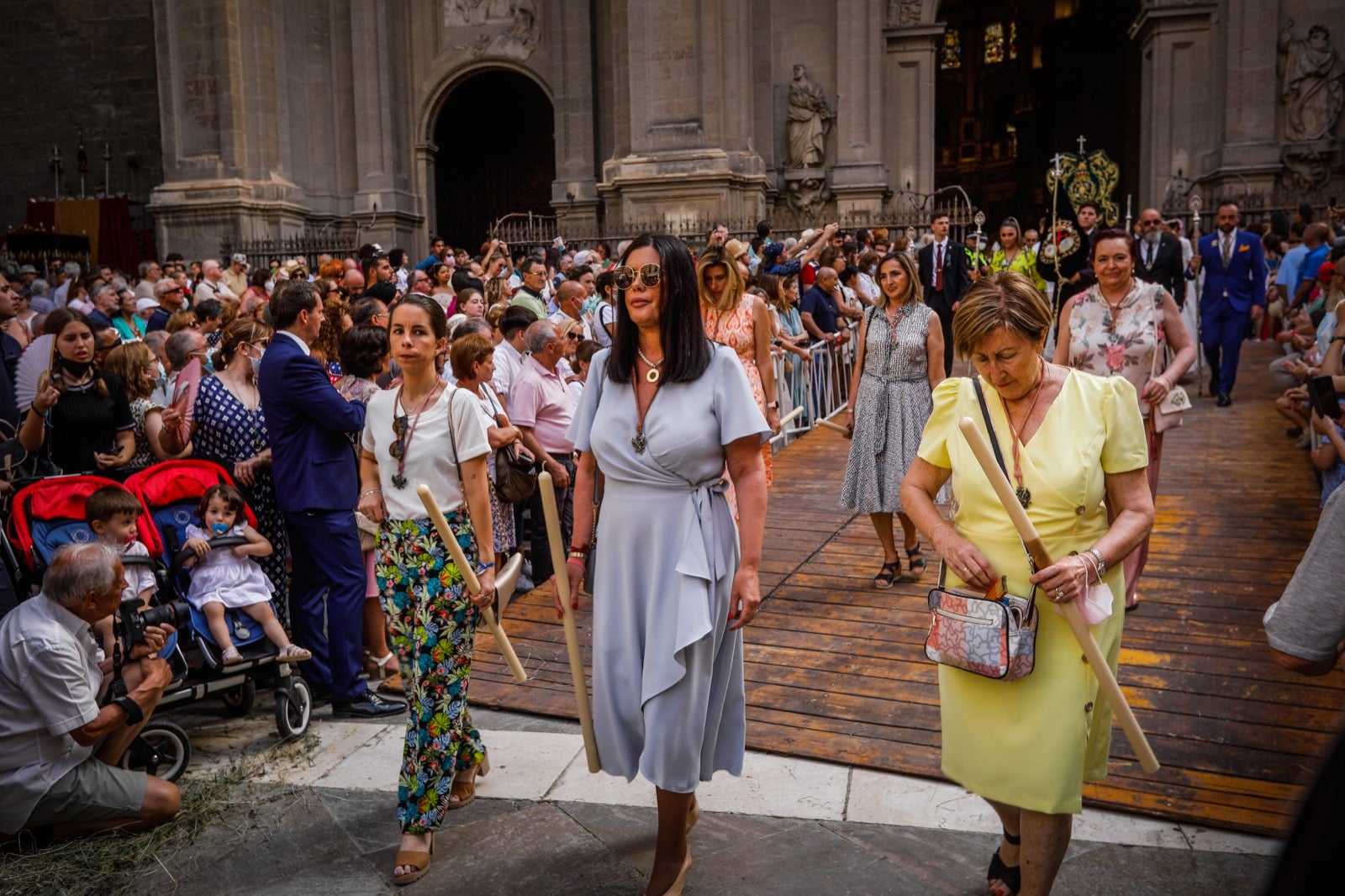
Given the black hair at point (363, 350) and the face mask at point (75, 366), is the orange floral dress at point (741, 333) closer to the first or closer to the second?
the black hair at point (363, 350)

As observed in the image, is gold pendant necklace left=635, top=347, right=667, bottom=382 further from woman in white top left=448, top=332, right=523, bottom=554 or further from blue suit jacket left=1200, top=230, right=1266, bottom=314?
blue suit jacket left=1200, top=230, right=1266, bottom=314

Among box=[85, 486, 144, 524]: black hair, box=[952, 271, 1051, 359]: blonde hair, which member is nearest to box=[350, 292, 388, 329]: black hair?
box=[85, 486, 144, 524]: black hair

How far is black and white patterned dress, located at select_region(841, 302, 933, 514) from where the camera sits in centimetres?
691

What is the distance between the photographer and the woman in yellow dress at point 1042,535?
9.87ft

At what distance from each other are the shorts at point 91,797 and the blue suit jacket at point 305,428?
1.46 meters

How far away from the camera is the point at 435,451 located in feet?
13.4

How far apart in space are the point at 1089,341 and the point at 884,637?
6.15ft

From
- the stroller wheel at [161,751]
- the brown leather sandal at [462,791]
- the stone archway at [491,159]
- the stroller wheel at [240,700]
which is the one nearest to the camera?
the brown leather sandal at [462,791]

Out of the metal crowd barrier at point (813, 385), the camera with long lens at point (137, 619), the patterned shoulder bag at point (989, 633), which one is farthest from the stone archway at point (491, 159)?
the patterned shoulder bag at point (989, 633)

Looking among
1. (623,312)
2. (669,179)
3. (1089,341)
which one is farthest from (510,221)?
(623,312)

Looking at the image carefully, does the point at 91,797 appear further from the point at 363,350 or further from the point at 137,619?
the point at 363,350

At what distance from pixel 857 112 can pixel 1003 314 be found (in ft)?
67.6

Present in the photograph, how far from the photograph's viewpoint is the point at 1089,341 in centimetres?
589

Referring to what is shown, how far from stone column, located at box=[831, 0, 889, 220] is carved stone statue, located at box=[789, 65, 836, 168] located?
0.30m
